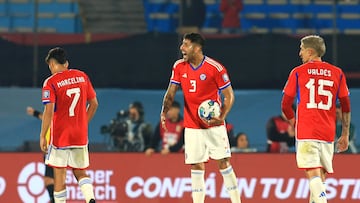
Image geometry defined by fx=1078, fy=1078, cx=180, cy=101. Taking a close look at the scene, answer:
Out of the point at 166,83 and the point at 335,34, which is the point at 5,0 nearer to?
the point at 166,83

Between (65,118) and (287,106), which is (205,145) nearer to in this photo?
(287,106)

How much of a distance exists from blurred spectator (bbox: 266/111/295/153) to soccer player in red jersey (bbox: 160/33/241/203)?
480cm

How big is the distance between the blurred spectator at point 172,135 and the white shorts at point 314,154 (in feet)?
17.8

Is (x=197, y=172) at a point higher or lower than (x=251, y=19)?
lower

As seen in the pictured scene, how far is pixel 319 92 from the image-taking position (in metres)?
11.4

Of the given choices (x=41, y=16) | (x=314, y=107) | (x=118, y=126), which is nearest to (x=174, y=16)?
(x=41, y=16)

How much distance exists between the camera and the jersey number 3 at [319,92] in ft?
37.2

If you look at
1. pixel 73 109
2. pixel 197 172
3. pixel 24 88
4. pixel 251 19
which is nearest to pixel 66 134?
pixel 73 109

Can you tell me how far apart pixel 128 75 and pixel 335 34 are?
3.88 m

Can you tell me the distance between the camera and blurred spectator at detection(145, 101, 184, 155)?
16.7 meters

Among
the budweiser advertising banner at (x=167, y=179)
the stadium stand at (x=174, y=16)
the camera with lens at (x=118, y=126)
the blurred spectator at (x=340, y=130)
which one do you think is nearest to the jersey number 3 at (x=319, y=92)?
the blurred spectator at (x=340, y=130)

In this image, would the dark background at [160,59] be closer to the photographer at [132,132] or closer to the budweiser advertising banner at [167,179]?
the photographer at [132,132]

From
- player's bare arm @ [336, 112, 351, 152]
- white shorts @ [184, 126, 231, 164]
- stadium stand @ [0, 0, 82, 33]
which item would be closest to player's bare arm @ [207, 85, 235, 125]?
white shorts @ [184, 126, 231, 164]

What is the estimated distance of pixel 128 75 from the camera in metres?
19.9
